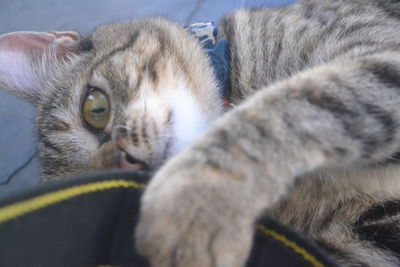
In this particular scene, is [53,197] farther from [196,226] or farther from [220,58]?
[220,58]

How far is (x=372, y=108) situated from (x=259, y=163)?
0.27 m

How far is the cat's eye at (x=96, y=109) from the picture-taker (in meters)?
1.04

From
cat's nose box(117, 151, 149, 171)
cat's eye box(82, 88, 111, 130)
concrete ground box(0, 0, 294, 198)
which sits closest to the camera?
cat's nose box(117, 151, 149, 171)

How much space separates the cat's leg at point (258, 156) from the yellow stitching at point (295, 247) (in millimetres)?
88

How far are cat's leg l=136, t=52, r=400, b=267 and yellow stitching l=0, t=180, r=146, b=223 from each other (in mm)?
97

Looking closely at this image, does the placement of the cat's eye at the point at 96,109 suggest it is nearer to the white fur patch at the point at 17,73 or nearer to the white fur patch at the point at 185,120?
the white fur patch at the point at 185,120

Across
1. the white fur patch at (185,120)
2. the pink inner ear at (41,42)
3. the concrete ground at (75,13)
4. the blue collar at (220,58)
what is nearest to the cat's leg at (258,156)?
the white fur patch at (185,120)

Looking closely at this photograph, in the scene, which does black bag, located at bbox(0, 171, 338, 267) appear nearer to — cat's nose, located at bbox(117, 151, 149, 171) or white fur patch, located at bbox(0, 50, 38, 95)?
cat's nose, located at bbox(117, 151, 149, 171)

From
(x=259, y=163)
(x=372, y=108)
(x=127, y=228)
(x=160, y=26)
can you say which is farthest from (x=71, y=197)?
(x=160, y=26)

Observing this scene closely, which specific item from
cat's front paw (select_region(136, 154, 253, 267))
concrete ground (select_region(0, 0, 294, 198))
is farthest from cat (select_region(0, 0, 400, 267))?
concrete ground (select_region(0, 0, 294, 198))

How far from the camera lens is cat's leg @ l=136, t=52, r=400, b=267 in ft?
1.76

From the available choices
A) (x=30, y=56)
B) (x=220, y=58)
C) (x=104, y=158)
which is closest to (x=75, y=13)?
(x=30, y=56)

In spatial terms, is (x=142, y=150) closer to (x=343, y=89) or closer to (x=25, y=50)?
(x=343, y=89)

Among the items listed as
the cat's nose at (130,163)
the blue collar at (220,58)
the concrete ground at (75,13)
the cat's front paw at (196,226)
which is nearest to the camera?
the cat's front paw at (196,226)
